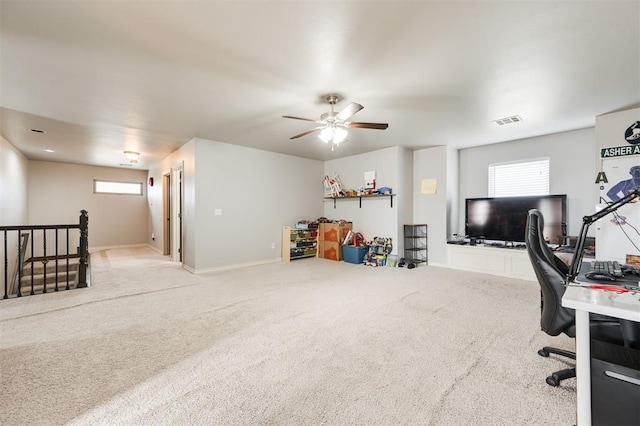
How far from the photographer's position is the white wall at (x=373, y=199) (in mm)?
5539

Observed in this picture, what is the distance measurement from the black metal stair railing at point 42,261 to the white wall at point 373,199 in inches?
190

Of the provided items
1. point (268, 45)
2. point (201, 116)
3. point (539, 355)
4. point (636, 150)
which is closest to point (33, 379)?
point (268, 45)

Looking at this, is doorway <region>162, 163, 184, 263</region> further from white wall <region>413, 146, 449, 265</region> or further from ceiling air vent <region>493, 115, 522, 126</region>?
ceiling air vent <region>493, 115, 522, 126</region>

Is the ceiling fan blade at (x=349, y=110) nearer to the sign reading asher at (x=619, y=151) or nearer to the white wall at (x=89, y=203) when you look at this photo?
the sign reading asher at (x=619, y=151)

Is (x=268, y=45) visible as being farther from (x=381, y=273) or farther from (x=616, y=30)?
(x=381, y=273)

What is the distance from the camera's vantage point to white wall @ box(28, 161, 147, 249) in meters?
7.02

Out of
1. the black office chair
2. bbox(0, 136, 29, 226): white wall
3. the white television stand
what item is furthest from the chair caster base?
bbox(0, 136, 29, 226): white wall

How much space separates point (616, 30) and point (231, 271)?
5.38 meters

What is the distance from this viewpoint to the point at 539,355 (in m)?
2.10

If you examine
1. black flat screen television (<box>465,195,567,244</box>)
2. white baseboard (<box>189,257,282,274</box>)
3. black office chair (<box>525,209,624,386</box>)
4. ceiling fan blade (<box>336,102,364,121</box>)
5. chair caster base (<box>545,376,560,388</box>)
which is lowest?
chair caster base (<box>545,376,560,388</box>)

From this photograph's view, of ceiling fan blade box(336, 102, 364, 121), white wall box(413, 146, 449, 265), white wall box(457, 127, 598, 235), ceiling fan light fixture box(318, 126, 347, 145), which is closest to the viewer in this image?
ceiling fan blade box(336, 102, 364, 121)

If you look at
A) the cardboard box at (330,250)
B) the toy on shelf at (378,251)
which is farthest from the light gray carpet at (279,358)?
the cardboard box at (330,250)

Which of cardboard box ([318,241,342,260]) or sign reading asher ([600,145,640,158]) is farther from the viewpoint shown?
cardboard box ([318,241,342,260])

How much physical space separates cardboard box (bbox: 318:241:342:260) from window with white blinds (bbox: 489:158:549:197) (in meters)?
3.25
